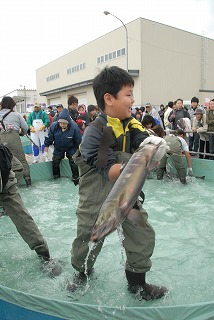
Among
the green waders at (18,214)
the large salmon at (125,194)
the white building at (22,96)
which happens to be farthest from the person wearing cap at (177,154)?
the white building at (22,96)

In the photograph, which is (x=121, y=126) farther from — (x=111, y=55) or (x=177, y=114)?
(x=111, y=55)

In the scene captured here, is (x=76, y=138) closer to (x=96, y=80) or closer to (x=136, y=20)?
(x=96, y=80)

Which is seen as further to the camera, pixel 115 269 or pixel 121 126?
pixel 115 269

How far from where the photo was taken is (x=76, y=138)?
700 centimetres

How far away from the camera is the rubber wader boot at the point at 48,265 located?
2.97m

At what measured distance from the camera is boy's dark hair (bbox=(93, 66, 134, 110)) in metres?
2.12

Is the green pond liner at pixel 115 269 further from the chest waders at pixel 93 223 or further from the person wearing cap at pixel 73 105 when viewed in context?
the person wearing cap at pixel 73 105

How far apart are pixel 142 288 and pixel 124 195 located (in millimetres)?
1135

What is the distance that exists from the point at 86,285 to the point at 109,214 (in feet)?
4.21

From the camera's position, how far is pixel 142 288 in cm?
246

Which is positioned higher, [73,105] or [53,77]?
[53,77]

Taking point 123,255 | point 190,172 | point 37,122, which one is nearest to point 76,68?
point 37,122

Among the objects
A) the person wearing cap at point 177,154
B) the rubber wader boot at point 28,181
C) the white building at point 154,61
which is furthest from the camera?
the white building at point 154,61

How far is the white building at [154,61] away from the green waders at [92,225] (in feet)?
80.9
